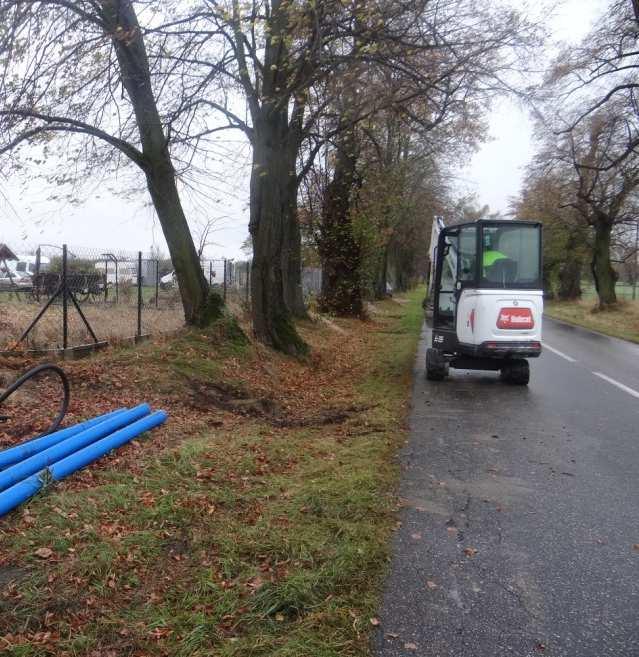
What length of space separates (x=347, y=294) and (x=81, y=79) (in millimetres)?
14924

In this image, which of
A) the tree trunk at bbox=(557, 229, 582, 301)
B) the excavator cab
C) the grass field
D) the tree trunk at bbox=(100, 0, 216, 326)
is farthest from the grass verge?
the grass field

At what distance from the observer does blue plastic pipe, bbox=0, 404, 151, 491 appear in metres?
4.46

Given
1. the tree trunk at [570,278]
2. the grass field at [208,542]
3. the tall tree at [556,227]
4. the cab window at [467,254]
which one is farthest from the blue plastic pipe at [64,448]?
the tree trunk at [570,278]

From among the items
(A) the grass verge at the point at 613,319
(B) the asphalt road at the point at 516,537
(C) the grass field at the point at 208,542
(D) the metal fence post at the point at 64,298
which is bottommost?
(B) the asphalt road at the point at 516,537

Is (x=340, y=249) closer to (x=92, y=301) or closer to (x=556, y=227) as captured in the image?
(x=92, y=301)

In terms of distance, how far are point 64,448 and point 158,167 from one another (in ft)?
22.7

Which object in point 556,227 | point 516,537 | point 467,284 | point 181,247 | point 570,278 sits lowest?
point 516,537

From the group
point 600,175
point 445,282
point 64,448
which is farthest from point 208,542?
point 600,175

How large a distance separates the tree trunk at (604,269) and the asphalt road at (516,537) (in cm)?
2858

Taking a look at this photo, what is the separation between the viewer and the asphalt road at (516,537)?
329 cm

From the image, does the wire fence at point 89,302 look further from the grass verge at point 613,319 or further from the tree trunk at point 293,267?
the grass verge at point 613,319

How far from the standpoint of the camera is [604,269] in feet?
116

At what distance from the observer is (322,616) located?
332 centimetres

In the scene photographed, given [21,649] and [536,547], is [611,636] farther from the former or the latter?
[21,649]
